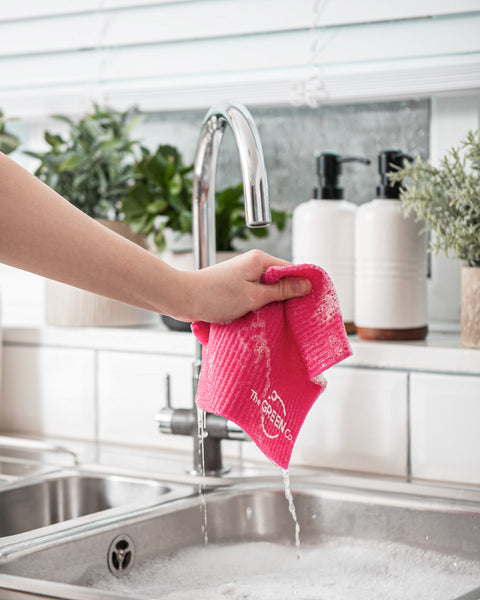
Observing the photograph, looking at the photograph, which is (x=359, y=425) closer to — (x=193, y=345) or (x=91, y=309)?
(x=193, y=345)

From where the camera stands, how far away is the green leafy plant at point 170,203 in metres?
1.28

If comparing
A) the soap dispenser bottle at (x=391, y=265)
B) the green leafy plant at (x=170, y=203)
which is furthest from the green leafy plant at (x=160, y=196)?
the soap dispenser bottle at (x=391, y=265)

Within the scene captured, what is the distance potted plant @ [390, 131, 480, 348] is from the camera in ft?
3.40

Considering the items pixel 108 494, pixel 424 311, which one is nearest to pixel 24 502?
pixel 108 494

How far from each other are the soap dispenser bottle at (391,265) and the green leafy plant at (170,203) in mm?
222

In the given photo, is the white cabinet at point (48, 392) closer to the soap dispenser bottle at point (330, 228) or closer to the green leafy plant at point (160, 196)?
the green leafy plant at point (160, 196)

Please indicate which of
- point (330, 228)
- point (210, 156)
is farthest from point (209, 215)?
point (330, 228)

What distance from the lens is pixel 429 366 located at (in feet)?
3.55

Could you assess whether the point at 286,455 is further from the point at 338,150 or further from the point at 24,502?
the point at 338,150

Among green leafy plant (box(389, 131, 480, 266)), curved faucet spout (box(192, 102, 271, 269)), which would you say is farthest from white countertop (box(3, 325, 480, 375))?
curved faucet spout (box(192, 102, 271, 269))

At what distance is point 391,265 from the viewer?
44.6 inches

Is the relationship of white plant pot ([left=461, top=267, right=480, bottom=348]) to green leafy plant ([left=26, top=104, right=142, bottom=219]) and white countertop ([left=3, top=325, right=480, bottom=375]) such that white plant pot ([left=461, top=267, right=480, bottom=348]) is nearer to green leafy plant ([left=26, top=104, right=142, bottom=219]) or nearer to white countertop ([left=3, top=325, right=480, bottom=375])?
white countertop ([left=3, top=325, right=480, bottom=375])

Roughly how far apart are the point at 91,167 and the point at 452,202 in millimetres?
607

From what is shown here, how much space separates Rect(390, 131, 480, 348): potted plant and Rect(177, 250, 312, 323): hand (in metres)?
0.33
